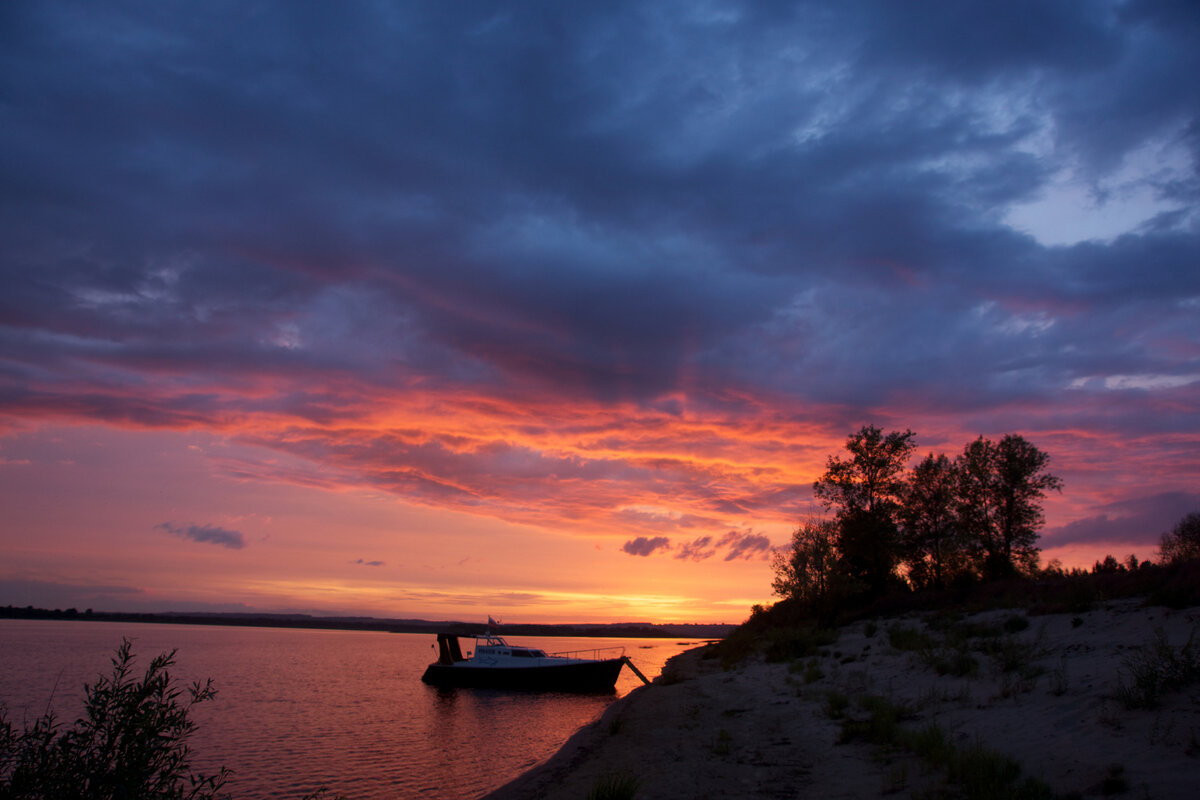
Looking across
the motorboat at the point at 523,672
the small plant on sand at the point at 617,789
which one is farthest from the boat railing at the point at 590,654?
the small plant on sand at the point at 617,789

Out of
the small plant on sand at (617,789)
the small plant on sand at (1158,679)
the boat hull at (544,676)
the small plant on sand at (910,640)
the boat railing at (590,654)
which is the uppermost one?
the small plant on sand at (1158,679)

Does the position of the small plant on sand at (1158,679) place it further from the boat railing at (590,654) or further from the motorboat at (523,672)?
the boat railing at (590,654)

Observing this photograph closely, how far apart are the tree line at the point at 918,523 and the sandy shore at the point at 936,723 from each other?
73.1 ft

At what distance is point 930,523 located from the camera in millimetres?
53156

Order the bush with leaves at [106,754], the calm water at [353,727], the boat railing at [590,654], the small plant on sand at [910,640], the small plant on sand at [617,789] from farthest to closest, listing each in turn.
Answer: the boat railing at [590,654] → the small plant on sand at [910,640] → the calm water at [353,727] → the small plant on sand at [617,789] → the bush with leaves at [106,754]

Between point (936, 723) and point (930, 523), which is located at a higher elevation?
point (930, 523)

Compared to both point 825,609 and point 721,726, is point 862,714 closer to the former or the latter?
point 721,726

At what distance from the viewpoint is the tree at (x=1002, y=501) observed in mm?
48156

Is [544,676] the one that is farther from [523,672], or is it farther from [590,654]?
[590,654]

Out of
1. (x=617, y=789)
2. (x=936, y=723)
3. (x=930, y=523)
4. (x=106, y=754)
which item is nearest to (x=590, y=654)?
(x=930, y=523)

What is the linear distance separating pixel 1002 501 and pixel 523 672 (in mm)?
43227

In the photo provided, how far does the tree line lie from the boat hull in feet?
58.5

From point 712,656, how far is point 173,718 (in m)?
58.8

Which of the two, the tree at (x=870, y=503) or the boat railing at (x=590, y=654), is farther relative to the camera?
the boat railing at (x=590, y=654)
